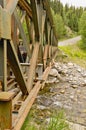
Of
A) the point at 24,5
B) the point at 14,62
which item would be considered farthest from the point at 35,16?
the point at 14,62

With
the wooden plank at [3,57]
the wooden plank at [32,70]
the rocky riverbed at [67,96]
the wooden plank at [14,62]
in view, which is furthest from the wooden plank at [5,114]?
the rocky riverbed at [67,96]

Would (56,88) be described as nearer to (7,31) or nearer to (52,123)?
(52,123)

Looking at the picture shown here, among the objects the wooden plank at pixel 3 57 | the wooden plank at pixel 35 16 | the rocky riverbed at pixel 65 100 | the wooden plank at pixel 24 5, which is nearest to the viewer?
Result: the wooden plank at pixel 3 57

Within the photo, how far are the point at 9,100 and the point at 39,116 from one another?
11.6ft

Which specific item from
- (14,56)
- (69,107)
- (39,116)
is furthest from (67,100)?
(14,56)

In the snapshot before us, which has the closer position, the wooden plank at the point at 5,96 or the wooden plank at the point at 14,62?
the wooden plank at the point at 5,96

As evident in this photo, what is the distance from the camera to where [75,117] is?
629 centimetres

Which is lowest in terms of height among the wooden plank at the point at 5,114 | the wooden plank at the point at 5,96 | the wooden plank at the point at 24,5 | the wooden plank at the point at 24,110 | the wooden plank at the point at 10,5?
the wooden plank at the point at 24,110

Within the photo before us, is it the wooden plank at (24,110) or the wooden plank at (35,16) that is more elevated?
the wooden plank at (35,16)

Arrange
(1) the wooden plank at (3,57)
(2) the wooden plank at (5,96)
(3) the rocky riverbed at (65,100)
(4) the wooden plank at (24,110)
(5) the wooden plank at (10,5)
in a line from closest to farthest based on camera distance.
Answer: (2) the wooden plank at (5,96) < (1) the wooden plank at (3,57) < (5) the wooden plank at (10,5) < (4) the wooden plank at (24,110) < (3) the rocky riverbed at (65,100)

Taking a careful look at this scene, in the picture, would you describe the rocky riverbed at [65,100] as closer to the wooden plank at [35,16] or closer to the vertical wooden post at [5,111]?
the wooden plank at [35,16]

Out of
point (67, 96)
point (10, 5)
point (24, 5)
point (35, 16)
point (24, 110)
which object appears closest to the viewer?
point (10, 5)

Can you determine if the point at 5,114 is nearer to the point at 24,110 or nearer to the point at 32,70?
the point at 24,110

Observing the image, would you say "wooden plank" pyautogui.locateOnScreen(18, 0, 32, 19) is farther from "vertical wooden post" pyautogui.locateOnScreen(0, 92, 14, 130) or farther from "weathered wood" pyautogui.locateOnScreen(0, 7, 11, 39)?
"vertical wooden post" pyautogui.locateOnScreen(0, 92, 14, 130)
